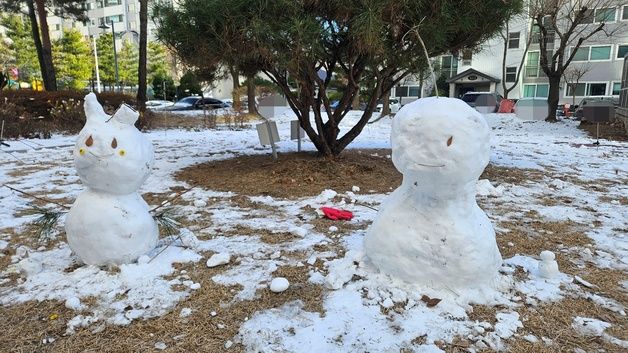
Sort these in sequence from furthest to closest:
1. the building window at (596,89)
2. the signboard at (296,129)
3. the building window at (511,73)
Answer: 1. the building window at (511,73)
2. the building window at (596,89)
3. the signboard at (296,129)

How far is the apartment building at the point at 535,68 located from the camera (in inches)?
1171

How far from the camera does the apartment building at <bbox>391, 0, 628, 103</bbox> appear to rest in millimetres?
29734

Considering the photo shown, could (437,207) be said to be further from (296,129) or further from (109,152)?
(296,129)

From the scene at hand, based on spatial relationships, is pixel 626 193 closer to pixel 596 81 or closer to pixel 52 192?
pixel 52 192

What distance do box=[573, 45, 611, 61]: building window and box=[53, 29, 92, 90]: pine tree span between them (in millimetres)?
38989

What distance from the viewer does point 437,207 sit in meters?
2.64

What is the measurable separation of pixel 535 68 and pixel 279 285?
3714 cm

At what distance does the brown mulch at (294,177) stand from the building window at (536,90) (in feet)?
105

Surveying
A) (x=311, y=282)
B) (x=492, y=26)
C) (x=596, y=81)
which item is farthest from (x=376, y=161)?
(x=596, y=81)

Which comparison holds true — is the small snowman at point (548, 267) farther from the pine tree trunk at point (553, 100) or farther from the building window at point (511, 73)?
A: the building window at point (511, 73)

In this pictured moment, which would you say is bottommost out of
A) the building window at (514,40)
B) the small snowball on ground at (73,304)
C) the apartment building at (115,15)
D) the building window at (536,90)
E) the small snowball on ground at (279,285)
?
the small snowball on ground at (73,304)

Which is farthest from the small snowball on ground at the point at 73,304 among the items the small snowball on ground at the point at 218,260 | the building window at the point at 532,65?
Answer: the building window at the point at 532,65

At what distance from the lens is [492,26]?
6.44 meters

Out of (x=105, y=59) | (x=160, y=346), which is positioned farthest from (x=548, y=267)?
(x=105, y=59)
